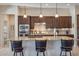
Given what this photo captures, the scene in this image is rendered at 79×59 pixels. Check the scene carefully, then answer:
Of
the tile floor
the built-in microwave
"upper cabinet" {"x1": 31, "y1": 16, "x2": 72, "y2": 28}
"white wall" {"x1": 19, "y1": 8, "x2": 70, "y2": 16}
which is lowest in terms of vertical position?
the tile floor

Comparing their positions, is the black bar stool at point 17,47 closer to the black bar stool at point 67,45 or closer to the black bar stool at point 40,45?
the black bar stool at point 40,45

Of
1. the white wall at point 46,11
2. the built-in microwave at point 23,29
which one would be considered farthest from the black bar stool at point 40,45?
the white wall at point 46,11

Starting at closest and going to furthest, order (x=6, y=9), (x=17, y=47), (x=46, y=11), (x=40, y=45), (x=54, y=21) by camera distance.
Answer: (x=40, y=45), (x=17, y=47), (x=6, y=9), (x=46, y=11), (x=54, y=21)

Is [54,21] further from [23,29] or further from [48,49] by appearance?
[48,49]

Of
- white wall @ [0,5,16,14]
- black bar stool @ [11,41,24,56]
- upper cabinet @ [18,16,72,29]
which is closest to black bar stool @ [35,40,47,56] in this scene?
black bar stool @ [11,41,24,56]

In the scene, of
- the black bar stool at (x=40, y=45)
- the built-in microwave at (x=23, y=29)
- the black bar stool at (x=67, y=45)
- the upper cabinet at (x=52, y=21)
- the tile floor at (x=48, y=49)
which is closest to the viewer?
the black bar stool at (x=40, y=45)

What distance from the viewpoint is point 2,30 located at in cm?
965

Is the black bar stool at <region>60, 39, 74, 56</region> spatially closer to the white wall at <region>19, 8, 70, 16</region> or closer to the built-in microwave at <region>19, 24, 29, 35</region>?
the built-in microwave at <region>19, 24, 29, 35</region>

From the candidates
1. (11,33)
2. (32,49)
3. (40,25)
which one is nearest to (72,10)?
(40,25)

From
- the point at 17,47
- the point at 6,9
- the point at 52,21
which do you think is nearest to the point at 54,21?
the point at 52,21

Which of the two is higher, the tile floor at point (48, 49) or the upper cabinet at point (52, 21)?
the upper cabinet at point (52, 21)

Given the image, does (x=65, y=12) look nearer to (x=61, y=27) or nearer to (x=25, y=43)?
(x=61, y=27)

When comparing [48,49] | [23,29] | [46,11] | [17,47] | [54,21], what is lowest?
[48,49]

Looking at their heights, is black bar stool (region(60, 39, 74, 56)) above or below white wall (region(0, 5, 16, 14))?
below
